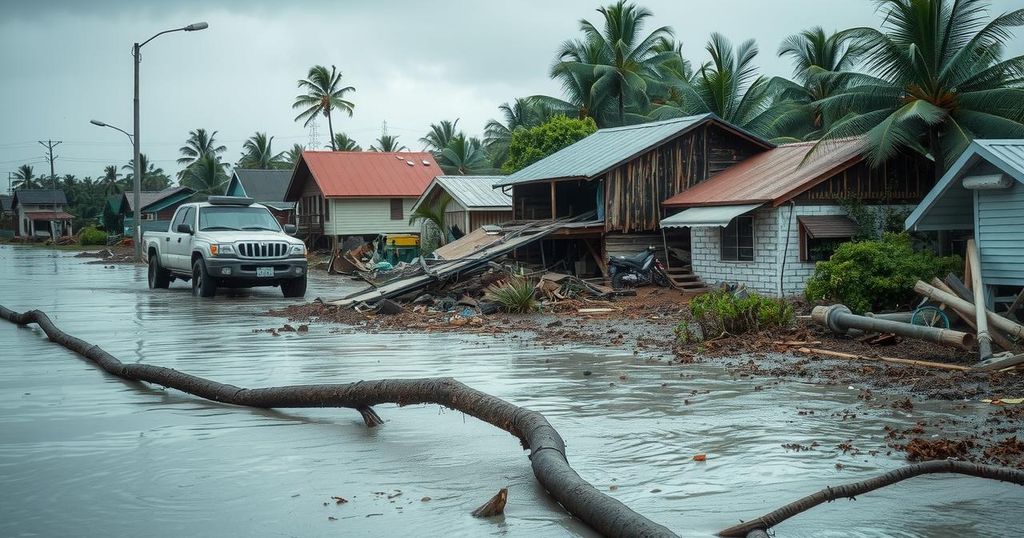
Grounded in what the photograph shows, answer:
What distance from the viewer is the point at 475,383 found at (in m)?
11.1

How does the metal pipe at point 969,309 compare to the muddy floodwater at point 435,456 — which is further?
the metal pipe at point 969,309

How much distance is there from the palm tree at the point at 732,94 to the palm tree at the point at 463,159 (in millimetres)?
21242

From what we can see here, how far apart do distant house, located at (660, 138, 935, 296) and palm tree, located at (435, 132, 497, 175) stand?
115ft

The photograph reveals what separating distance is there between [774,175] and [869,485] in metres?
19.5

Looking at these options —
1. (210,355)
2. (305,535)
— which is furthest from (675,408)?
(210,355)

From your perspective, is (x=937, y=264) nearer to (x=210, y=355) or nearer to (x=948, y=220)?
(x=948, y=220)

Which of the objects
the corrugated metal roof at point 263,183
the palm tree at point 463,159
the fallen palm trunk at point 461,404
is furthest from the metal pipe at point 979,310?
the corrugated metal roof at point 263,183

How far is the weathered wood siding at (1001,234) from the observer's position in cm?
1491

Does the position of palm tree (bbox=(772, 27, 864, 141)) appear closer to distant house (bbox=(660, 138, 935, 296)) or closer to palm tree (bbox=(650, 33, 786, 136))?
palm tree (bbox=(650, 33, 786, 136))

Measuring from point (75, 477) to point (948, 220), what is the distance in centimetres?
1433

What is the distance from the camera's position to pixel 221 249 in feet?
71.9

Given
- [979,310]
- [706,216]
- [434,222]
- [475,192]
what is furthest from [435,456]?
[434,222]

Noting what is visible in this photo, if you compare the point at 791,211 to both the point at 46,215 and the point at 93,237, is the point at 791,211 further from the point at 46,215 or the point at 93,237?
the point at 46,215

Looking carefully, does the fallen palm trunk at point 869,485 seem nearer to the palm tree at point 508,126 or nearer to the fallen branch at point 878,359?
the fallen branch at point 878,359
